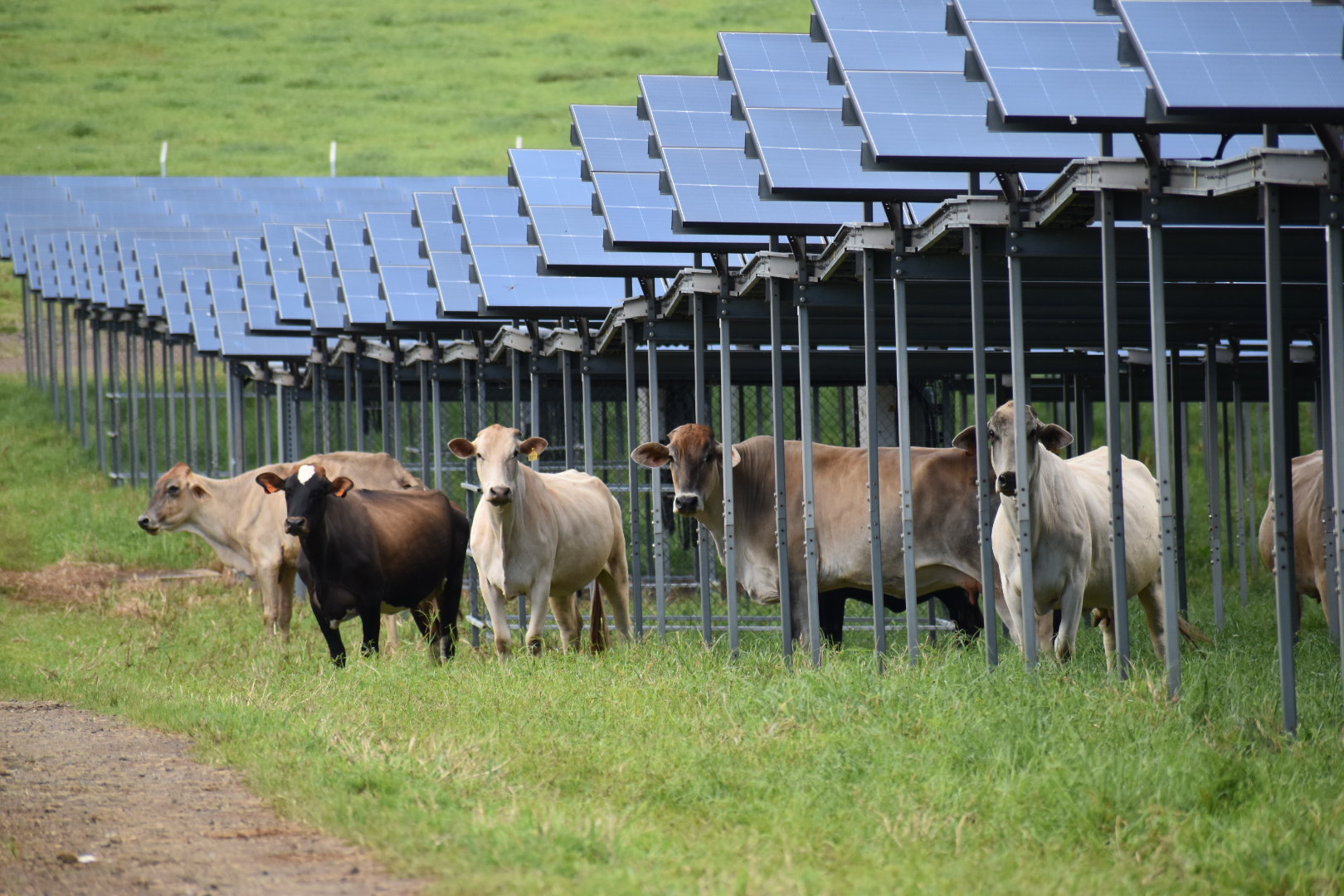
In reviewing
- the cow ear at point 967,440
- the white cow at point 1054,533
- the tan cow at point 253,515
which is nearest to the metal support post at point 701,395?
the cow ear at point 967,440

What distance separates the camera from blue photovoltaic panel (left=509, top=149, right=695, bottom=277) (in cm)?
1245

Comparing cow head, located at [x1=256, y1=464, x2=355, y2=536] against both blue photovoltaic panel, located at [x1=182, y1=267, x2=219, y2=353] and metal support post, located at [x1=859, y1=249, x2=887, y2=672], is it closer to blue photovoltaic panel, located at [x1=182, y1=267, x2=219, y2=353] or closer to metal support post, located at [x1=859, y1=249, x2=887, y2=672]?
metal support post, located at [x1=859, y1=249, x2=887, y2=672]

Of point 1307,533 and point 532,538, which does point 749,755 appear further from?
point 1307,533

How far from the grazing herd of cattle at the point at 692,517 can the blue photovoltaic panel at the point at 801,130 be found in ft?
7.14

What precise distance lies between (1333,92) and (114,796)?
6.15m

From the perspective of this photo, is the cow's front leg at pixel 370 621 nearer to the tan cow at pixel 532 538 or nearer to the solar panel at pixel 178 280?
the tan cow at pixel 532 538

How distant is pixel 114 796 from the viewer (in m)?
7.89

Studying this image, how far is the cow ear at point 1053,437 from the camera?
10352 mm

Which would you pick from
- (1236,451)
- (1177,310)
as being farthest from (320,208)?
(1177,310)

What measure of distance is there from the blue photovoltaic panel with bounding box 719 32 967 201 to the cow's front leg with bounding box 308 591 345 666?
507 centimetres

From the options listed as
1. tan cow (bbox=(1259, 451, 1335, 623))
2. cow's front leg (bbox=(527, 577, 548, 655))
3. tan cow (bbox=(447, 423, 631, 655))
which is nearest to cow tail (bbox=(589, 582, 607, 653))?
tan cow (bbox=(447, 423, 631, 655))

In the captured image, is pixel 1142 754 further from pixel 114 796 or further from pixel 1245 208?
pixel 114 796

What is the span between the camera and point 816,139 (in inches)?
392

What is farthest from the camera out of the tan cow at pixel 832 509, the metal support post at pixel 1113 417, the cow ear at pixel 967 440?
the tan cow at pixel 832 509
